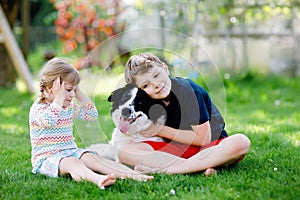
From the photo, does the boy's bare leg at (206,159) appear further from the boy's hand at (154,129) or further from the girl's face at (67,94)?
the girl's face at (67,94)

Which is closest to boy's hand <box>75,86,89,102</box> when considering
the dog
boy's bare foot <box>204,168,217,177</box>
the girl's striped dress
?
the girl's striped dress

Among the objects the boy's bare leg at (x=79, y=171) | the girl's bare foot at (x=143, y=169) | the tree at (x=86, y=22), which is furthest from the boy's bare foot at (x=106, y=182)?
the tree at (x=86, y=22)

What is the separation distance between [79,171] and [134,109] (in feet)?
1.44

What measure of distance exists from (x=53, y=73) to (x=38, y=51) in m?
11.0

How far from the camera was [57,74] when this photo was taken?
2654mm

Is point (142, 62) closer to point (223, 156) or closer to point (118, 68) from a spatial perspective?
point (118, 68)

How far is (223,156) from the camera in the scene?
2691 millimetres

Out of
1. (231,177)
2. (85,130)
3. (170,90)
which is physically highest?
(170,90)

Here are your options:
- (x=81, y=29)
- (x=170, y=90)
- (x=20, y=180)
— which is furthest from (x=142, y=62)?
(x=81, y=29)

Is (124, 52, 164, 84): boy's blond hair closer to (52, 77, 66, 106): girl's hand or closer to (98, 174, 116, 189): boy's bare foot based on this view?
(52, 77, 66, 106): girl's hand

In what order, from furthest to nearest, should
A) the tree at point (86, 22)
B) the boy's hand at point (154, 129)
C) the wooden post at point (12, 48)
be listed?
1. the tree at point (86, 22)
2. the wooden post at point (12, 48)
3. the boy's hand at point (154, 129)

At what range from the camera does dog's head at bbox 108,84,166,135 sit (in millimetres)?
2777

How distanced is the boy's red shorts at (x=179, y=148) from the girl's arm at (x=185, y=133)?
0.11 ft

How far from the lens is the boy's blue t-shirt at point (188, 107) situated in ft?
8.89
